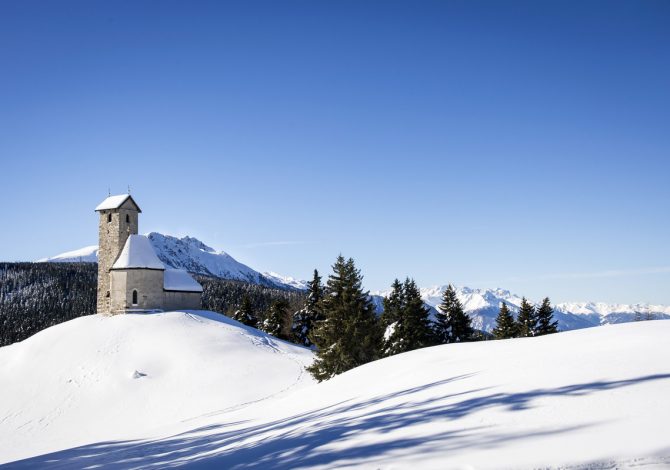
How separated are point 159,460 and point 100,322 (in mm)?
35622

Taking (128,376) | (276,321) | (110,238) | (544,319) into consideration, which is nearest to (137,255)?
(110,238)

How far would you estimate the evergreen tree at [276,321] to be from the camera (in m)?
58.1

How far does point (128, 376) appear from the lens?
3466 centimetres

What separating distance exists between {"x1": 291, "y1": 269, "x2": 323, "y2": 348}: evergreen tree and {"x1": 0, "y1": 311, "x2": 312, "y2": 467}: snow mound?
9.68 m

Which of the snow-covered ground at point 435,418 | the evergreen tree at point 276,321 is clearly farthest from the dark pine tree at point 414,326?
the evergreen tree at point 276,321

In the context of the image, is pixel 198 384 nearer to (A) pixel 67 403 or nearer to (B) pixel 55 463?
(A) pixel 67 403

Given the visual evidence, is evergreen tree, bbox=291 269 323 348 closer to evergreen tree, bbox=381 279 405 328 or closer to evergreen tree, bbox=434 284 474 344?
evergreen tree, bbox=381 279 405 328

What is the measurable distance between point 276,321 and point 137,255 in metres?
17.4

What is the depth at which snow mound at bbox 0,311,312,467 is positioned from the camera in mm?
27750

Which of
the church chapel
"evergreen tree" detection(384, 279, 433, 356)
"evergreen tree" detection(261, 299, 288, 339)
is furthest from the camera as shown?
"evergreen tree" detection(261, 299, 288, 339)

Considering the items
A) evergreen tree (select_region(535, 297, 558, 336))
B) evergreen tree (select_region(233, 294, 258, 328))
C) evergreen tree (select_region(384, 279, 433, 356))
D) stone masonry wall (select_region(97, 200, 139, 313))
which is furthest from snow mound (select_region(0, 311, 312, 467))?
evergreen tree (select_region(535, 297, 558, 336))

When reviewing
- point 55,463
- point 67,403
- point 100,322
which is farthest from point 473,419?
point 100,322

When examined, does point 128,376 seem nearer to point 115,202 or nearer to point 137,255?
point 137,255

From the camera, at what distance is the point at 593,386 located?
8.60m
